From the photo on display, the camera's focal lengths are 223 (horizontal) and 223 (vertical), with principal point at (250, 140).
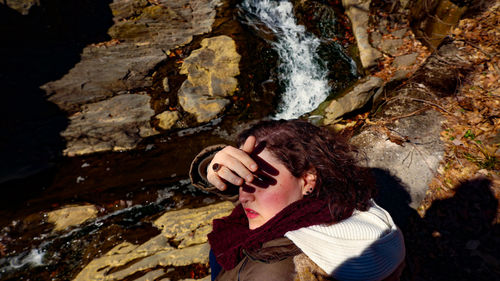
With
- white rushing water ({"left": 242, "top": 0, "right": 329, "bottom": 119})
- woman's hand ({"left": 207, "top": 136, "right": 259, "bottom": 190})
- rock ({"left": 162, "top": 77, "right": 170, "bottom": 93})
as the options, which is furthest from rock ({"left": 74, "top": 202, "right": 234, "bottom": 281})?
rock ({"left": 162, "top": 77, "right": 170, "bottom": 93})

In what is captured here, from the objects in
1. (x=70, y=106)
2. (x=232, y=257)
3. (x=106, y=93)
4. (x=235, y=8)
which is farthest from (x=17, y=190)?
(x=235, y=8)

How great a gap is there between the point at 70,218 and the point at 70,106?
4036 mm

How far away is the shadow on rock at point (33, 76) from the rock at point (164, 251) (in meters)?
3.56

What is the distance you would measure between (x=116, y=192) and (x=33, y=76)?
17.6ft

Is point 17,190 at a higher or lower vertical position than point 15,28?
lower

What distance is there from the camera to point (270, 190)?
190cm

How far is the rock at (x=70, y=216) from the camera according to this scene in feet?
16.8

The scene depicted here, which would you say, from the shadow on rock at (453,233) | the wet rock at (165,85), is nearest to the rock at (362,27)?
the shadow on rock at (453,233)

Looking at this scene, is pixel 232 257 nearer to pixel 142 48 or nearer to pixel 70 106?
pixel 70 106

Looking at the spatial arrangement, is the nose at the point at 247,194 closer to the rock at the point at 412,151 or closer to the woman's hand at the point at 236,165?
the woman's hand at the point at 236,165

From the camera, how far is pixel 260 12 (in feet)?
31.9

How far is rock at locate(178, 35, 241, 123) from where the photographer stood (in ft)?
23.8

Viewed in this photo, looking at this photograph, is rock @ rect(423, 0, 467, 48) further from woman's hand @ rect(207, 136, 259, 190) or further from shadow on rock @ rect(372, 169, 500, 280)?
woman's hand @ rect(207, 136, 259, 190)

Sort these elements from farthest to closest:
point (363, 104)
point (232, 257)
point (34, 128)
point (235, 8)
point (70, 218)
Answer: point (235, 8) < point (34, 128) < point (363, 104) < point (70, 218) < point (232, 257)
